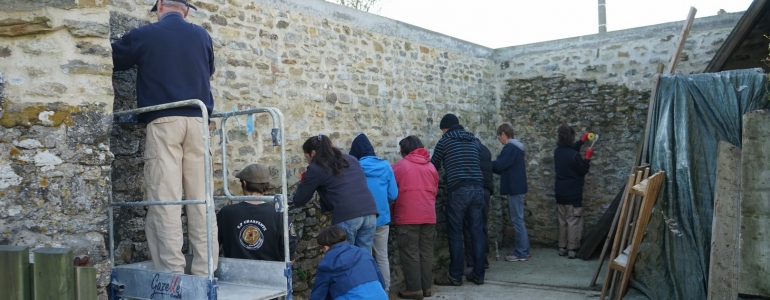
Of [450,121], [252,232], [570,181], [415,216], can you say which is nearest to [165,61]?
[252,232]

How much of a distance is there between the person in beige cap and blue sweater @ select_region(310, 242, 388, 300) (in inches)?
17.7

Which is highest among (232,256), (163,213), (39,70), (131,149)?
(39,70)

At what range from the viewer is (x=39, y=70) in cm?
317

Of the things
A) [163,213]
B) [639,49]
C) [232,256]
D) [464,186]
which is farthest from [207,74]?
[639,49]

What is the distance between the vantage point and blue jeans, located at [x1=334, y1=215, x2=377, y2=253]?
18.3 feet

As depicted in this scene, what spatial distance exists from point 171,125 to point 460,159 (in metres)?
4.12

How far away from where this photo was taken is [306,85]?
632 cm

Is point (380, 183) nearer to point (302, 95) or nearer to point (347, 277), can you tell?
point (302, 95)

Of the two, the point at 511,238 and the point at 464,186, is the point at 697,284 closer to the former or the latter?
the point at 464,186

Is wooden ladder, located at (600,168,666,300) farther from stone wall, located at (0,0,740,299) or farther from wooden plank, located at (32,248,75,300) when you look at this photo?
wooden plank, located at (32,248,75,300)

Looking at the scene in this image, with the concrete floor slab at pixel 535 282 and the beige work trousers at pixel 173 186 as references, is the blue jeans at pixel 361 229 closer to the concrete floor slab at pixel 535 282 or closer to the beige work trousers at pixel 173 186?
the concrete floor slab at pixel 535 282

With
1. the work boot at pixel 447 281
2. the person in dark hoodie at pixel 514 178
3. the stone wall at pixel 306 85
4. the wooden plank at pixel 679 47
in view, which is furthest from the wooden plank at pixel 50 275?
the person in dark hoodie at pixel 514 178

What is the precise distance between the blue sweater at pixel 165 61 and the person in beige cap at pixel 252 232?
2.95 ft

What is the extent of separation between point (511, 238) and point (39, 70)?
743 cm
